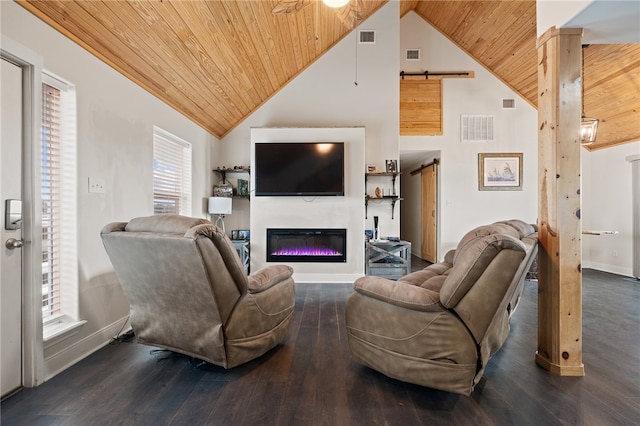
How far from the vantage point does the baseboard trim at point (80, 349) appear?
6.03ft

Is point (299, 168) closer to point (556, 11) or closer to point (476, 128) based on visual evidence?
point (556, 11)

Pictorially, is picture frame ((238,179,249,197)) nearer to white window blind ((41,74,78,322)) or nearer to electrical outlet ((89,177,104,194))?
electrical outlet ((89,177,104,194))

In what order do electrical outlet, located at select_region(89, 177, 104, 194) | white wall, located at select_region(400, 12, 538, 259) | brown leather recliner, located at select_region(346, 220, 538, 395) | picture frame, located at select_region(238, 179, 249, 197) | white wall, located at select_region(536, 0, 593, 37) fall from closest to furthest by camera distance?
1. brown leather recliner, located at select_region(346, 220, 538, 395)
2. white wall, located at select_region(536, 0, 593, 37)
3. electrical outlet, located at select_region(89, 177, 104, 194)
4. picture frame, located at select_region(238, 179, 249, 197)
5. white wall, located at select_region(400, 12, 538, 259)

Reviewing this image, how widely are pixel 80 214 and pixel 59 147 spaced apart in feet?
1.71

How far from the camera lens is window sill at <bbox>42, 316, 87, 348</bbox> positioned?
6.04 feet

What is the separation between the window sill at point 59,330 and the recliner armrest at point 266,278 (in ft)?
4.44

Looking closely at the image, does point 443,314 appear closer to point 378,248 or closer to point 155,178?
point 378,248

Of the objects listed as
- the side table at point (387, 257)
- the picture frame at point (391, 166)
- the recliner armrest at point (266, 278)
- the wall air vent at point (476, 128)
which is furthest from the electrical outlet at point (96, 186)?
the wall air vent at point (476, 128)

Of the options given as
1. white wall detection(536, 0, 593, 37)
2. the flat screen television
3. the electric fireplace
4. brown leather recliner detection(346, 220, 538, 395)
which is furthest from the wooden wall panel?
brown leather recliner detection(346, 220, 538, 395)

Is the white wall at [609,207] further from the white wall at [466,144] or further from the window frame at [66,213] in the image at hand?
the window frame at [66,213]

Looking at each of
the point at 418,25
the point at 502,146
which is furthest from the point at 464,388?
the point at 418,25

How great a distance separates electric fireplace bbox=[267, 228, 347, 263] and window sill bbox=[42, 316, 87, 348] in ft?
8.50

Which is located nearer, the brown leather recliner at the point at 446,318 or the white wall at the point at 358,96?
the brown leather recliner at the point at 446,318

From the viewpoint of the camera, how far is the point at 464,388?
1.54 meters
